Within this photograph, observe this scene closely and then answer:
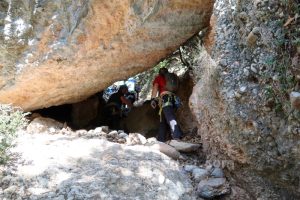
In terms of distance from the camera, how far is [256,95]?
3.71 m

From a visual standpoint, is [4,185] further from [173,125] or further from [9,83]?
[173,125]

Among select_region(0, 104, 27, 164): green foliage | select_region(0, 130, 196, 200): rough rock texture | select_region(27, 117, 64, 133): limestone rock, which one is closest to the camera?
select_region(0, 130, 196, 200): rough rock texture

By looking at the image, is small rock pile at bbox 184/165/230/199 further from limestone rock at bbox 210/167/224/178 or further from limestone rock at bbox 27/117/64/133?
limestone rock at bbox 27/117/64/133

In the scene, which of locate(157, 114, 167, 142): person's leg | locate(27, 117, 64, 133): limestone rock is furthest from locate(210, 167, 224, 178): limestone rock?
locate(27, 117, 64, 133): limestone rock

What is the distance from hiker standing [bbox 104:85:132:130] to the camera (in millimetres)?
7781

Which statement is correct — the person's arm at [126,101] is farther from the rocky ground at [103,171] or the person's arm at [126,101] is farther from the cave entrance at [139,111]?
the rocky ground at [103,171]

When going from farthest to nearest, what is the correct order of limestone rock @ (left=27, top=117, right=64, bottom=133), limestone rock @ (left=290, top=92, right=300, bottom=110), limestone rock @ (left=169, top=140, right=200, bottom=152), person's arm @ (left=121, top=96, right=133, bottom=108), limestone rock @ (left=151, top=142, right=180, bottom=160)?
person's arm @ (left=121, top=96, right=133, bottom=108) → limestone rock @ (left=27, top=117, right=64, bottom=133) → limestone rock @ (left=169, top=140, right=200, bottom=152) → limestone rock @ (left=151, top=142, right=180, bottom=160) → limestone rock @ (left=290, top=92, right=300, bottom=110)

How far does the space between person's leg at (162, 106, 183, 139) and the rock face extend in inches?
35.6

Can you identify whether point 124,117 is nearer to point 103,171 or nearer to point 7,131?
point 7,131

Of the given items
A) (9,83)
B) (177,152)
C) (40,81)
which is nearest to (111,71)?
(40,81)

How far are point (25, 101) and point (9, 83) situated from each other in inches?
20.1

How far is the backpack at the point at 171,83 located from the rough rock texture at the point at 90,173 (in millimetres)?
1718

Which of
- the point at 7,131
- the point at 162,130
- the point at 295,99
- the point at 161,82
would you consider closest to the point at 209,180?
the point at 295,99

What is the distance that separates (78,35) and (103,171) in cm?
225
